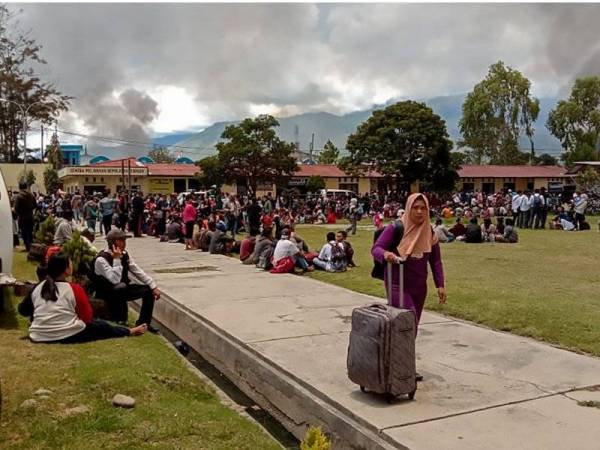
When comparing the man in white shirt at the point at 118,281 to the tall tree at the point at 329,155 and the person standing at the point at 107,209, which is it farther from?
the tall tree at the point at 329,155

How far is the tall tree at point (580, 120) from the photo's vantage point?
6216 centimetres

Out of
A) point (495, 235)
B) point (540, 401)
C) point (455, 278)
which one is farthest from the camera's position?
point (495, 235)

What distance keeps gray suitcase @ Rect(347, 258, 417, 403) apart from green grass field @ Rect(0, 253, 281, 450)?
0.91 meters

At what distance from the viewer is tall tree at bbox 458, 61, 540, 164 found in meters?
64.6

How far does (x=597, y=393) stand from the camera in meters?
4.82

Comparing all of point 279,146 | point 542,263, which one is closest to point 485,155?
point 279,146

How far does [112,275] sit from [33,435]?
3.53 metres

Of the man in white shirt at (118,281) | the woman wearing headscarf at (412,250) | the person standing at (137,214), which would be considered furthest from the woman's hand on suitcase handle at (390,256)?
the person standing at (137,214)

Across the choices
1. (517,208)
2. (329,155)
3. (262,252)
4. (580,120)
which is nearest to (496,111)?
(580,120)

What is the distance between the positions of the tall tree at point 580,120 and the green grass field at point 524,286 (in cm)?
4918

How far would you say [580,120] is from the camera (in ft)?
210

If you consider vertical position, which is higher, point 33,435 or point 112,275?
point 112,275

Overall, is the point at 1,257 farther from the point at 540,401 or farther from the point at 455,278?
the point at 455,278

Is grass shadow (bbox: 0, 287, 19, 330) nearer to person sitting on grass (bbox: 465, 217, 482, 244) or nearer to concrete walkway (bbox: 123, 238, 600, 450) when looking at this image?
concrete walkway (bbox: 123, 238, 600, 450)
